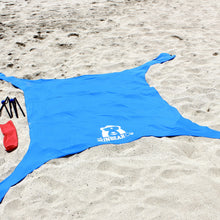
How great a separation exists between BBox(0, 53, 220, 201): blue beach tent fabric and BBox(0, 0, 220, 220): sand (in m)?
0.08

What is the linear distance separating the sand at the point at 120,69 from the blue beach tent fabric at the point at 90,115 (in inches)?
3.2

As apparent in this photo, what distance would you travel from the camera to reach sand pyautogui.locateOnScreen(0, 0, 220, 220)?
1706 millimetres

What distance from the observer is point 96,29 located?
4.64 meters

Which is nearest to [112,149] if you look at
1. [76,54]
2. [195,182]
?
[195,182]

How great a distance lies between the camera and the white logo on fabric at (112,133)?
2.27 meters

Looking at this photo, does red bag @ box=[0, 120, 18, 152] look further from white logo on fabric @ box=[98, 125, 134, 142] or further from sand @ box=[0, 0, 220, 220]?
white logo on fabric @ box=[98, 125, 134, 142]

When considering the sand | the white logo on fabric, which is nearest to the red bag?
the sand

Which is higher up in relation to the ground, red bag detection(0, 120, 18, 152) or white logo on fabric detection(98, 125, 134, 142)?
red bag detection(0, 120, 18, 152)

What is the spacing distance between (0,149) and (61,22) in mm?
3336

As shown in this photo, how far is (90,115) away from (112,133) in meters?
0.37

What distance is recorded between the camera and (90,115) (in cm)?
260

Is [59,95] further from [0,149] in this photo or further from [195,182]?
[195,182]

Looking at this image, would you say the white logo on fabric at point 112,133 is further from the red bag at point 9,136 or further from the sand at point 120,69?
the red bag at point 9,136

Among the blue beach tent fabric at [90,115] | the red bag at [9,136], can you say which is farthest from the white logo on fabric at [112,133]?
the red bag at [9,136]
